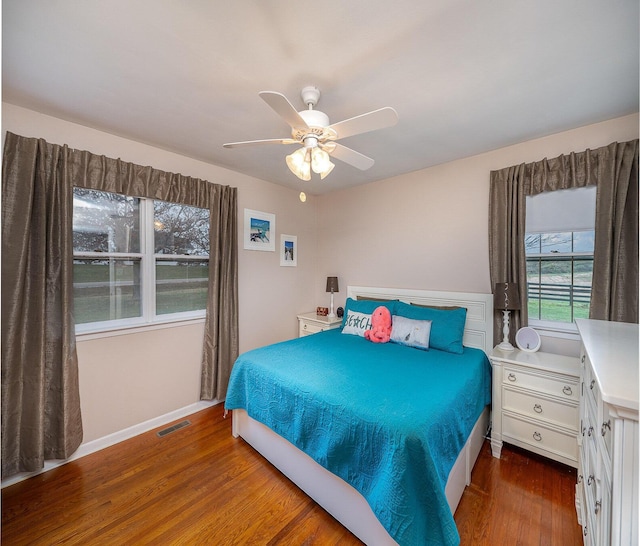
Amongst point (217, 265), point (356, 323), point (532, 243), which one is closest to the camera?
point (532, 243)

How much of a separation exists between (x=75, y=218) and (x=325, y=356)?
2256 millimetres

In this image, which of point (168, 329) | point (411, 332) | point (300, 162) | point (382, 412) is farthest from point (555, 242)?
point (168, 329)

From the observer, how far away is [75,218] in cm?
233

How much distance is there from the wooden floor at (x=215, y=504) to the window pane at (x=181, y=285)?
1.22 m

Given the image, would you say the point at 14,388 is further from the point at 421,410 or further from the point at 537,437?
the point at 537,437

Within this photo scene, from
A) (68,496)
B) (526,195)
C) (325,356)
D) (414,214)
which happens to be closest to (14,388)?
(68,496)

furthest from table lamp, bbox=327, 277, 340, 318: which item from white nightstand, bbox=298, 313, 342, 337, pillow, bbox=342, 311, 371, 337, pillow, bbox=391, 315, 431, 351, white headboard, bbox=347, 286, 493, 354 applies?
pillow, bbox=391, 315, 431, 351

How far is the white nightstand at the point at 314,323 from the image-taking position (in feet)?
12.1

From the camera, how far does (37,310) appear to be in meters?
2.07

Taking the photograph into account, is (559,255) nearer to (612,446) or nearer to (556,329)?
(556,329)

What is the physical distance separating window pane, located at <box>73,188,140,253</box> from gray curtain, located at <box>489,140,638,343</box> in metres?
3.34

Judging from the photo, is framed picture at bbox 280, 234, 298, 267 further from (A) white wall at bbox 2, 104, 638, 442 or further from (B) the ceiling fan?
(B) the ceiling fan

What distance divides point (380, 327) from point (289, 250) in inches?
65.2

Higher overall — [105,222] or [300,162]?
[300,162]
